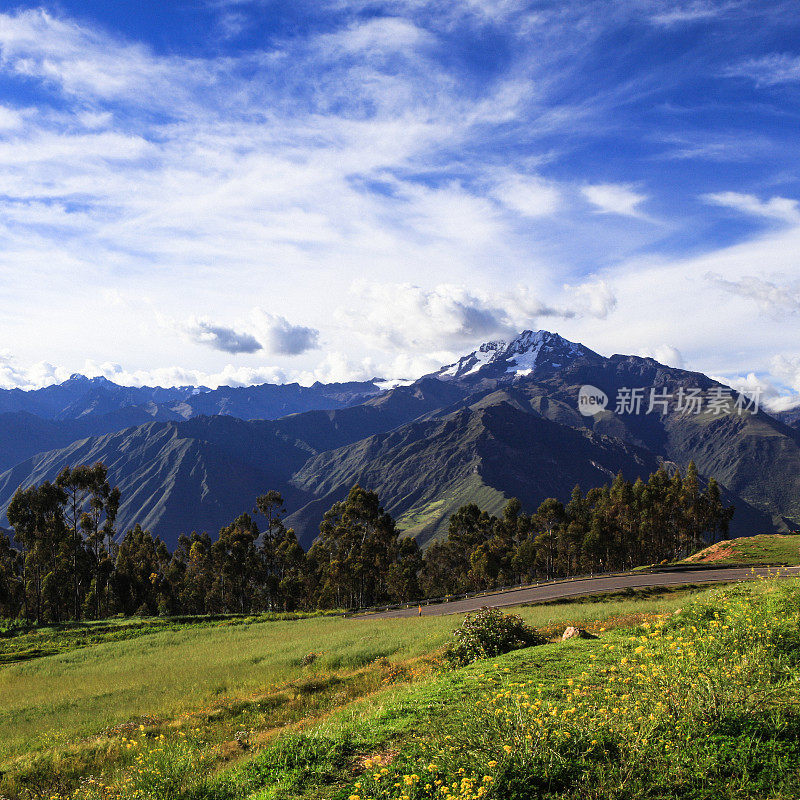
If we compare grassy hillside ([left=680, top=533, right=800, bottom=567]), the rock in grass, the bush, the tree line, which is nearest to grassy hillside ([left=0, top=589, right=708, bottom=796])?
the bush

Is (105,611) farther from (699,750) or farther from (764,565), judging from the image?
(699,750)

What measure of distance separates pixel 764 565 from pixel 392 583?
64583 millimetres

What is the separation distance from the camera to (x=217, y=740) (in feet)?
48.3

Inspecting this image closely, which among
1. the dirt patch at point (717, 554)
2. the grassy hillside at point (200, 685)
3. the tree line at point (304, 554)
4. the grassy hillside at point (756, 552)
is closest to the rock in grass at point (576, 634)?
the grassy hillside at point (200, 685)

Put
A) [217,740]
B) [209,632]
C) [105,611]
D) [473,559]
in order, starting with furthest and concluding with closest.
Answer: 1. [473,559]
2. [105,611]
3. [209,632]
4. [217,740]

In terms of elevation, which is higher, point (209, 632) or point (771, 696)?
point (771, 696)

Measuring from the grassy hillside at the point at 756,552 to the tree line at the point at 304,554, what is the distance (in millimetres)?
29286

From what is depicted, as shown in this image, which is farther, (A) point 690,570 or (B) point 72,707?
(A) point 690,570

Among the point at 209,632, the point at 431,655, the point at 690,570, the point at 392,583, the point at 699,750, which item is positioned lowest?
the point at 392,583

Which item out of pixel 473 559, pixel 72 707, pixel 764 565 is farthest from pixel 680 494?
pixel 72 707

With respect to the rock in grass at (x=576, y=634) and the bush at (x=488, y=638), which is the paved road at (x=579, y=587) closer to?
the rock in grass at (x=576, y=634)

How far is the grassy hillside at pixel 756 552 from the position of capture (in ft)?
179

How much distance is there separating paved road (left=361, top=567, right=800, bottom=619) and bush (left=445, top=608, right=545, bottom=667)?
2538cm

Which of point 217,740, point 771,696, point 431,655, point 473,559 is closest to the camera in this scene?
point 771,696
